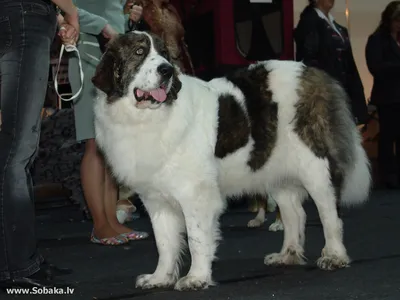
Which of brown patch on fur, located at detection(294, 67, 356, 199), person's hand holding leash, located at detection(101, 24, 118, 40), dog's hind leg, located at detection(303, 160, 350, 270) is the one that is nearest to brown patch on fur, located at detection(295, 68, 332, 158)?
brown patch on fur, located at detection(294, 67, 356, 199)

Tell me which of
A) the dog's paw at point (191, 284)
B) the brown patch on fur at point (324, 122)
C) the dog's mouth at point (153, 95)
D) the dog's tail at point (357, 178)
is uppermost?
the dog's mouth at point (153, 95)

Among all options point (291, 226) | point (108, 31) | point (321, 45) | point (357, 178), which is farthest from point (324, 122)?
point (321, 45)

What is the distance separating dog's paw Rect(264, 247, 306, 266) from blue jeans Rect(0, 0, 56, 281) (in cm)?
146

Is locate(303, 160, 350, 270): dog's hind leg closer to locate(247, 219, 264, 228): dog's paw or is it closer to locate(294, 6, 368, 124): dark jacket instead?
locate(247, 219, 264, 228): dog's paw

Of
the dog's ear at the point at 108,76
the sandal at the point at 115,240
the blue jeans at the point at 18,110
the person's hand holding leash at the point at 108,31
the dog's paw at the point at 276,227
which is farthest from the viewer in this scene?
the dog's paw at the point at 276,227

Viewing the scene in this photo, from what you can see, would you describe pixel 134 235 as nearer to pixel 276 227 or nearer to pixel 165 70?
pixel 276 227

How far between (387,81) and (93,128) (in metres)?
4.58

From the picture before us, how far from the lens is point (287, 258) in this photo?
4359mm

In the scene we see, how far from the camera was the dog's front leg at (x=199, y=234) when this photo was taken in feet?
12.3

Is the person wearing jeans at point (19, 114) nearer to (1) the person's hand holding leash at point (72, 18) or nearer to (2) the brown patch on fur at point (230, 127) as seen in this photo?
(1) the person's hand holding leash at point (72, 18)

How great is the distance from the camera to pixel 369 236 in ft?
17.0

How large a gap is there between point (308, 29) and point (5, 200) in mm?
4079

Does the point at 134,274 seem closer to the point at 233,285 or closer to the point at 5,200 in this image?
the point at 233,285

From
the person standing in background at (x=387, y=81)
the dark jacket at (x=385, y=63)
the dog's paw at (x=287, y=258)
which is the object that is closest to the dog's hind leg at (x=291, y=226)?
the dog's paw at (x=287, y=258)
